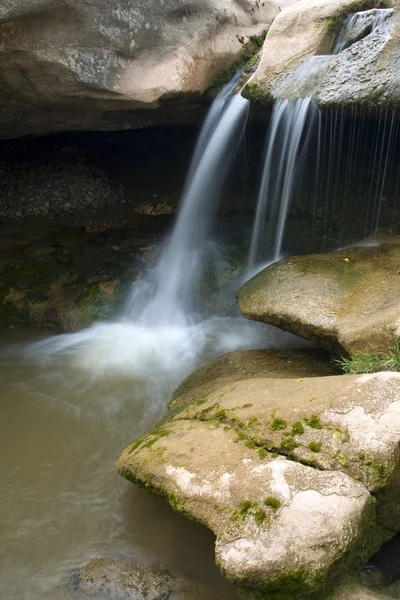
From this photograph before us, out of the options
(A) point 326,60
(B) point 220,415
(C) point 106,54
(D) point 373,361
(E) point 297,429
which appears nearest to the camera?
(E) point 297,429

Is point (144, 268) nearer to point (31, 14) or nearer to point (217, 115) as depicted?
point (217, 115)

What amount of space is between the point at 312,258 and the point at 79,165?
5.99 meters

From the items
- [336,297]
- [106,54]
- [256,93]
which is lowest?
[336,297]

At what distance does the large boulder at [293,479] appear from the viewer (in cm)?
255

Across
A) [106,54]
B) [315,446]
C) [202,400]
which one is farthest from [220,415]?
[106,54]

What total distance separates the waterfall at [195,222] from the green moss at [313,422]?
3.86 metres

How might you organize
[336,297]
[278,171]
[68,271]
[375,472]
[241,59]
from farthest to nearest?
[68,271] → [241,59] → [278,171] → [336,297] → [375,472]

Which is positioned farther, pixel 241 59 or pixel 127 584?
pixel 241 59

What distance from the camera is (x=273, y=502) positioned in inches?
107

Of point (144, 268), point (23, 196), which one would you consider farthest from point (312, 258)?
point (23, 196)

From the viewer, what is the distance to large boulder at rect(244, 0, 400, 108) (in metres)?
4.80

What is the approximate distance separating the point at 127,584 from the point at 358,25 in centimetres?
604

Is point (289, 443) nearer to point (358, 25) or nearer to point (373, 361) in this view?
point (373, 361)

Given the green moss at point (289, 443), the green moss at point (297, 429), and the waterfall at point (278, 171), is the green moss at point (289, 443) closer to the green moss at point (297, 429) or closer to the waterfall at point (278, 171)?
the green moss at point (297, 429)
